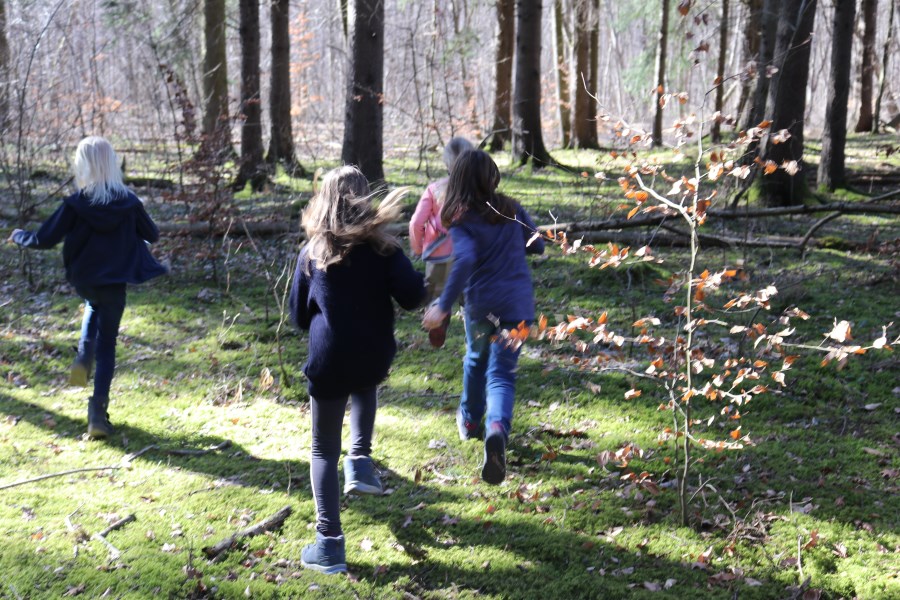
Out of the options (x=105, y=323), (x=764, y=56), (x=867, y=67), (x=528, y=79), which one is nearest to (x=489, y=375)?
(x=105, y=323)

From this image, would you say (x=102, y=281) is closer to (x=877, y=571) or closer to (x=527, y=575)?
(x=527, y=575)

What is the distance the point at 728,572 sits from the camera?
384cm

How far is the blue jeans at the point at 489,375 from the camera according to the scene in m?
4.75

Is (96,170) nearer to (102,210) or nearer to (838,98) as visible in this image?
(102,210)

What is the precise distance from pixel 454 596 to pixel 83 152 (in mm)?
3949

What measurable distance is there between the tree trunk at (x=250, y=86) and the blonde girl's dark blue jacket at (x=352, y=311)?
33.4 feet

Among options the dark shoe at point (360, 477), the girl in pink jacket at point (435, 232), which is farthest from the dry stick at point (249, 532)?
the girl in pink jacket at point (435, 232)

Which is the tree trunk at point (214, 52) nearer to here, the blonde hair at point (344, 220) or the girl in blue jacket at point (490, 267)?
the girl in blue jacket at point (490, 267)

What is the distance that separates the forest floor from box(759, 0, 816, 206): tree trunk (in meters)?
1.90

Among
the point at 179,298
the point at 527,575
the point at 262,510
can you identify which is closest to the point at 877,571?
the point at 527,575

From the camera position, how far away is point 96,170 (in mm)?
5543

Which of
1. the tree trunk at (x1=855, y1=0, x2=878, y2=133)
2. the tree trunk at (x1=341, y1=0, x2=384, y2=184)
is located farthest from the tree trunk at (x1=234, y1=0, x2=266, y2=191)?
the tree trunk at (x1=855, y1=0, x2=878, y2=133)

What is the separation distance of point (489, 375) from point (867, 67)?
66.8ft

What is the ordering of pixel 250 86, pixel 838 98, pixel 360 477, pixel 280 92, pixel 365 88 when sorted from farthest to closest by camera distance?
pixel 280 92, pixel 250 86, pixel 838 98, pixel 365 88, pixel 360 477
